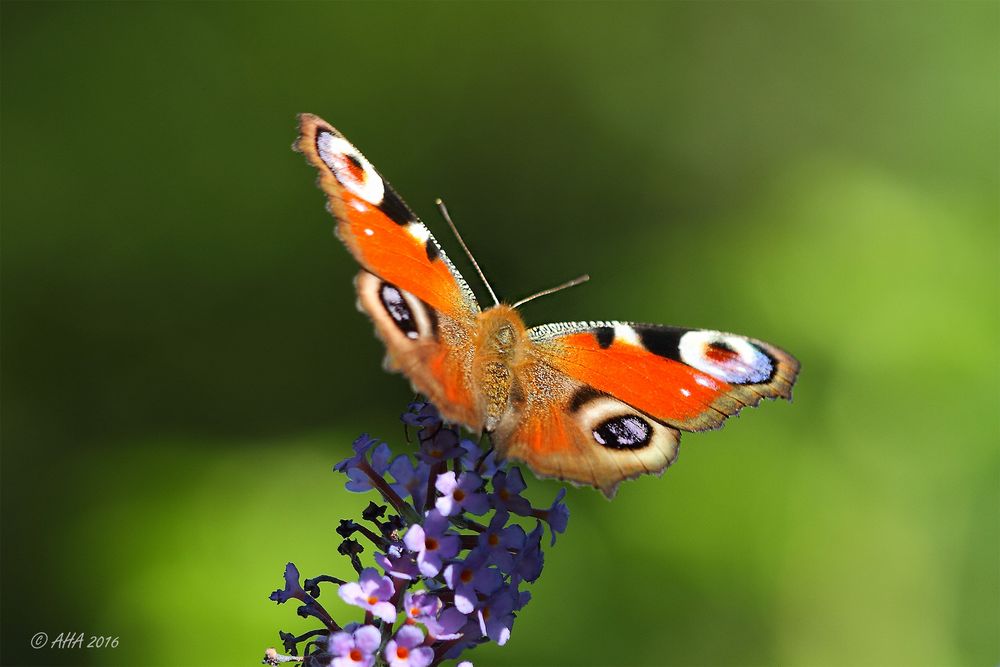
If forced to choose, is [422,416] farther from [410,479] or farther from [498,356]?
[498,356]

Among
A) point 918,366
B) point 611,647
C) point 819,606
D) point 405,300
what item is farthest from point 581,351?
point 918,366

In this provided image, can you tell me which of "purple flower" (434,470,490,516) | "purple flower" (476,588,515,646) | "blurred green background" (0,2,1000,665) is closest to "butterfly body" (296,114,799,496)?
"purple flower" (434,470,490,516)

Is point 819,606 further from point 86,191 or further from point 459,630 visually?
point 86,191

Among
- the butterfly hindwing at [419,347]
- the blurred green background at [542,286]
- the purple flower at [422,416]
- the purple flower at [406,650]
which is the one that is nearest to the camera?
the purple flower at [406,650]

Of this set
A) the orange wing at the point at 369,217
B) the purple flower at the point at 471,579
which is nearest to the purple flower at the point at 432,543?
the purple flower at the point at 471,579

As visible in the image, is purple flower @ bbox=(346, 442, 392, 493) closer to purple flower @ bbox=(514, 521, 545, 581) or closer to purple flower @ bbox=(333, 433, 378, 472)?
purple flower @ bbox=(333, 433, 378, 472)

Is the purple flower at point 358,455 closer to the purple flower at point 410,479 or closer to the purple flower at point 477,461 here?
the purple flower at point 410,479
